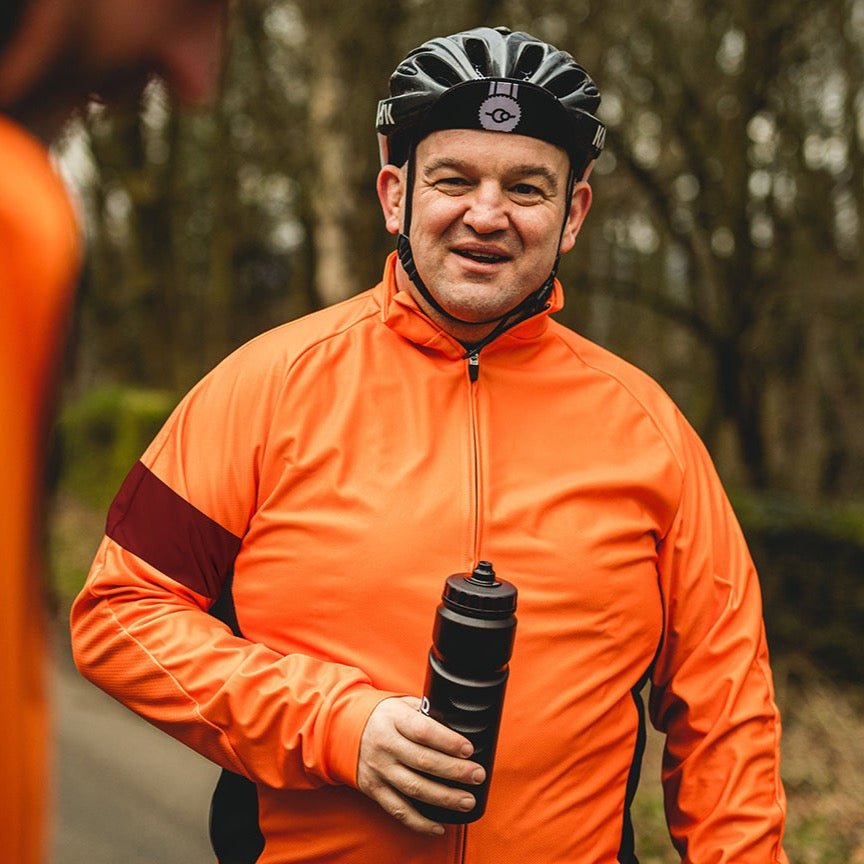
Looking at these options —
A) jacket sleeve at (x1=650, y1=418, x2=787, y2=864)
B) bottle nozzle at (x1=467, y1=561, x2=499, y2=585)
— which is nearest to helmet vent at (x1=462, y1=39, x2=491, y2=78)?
jacket sleeve at (x1=650, y1=418, x2=787, y2=864)

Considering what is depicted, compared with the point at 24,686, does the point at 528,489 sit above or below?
below

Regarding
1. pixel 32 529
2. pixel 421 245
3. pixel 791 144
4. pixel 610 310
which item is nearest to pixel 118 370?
pixel 610 310

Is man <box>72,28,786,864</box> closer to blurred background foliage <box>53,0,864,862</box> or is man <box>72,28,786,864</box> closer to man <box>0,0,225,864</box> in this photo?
man <box>0,0,225,864</box>

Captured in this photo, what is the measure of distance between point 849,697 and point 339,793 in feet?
17.9

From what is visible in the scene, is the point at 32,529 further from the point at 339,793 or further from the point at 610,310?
the point at 610,310

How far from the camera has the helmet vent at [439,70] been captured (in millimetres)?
2086

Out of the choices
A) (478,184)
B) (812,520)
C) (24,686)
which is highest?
(478,184)

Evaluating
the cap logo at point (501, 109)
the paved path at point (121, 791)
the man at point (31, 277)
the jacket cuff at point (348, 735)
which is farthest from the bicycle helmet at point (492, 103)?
the paved path at point (121, 791)

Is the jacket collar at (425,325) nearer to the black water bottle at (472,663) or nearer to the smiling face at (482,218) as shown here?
the smiling face at (482,218)

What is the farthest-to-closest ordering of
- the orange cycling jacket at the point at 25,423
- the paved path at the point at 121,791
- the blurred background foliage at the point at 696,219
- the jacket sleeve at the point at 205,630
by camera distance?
the blurred background foliage at the point at 696,219 < the paved path at the point at 121,791 < the jacket sleeve at the point at 205,630 < the orange cycling jacket at the point at 25,423

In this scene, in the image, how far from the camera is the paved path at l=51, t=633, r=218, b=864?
4.27 metres

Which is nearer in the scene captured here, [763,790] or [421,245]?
[763,790]

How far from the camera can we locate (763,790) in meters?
1.95

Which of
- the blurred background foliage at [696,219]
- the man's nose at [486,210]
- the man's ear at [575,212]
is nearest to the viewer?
the man's nose at [486,210]
